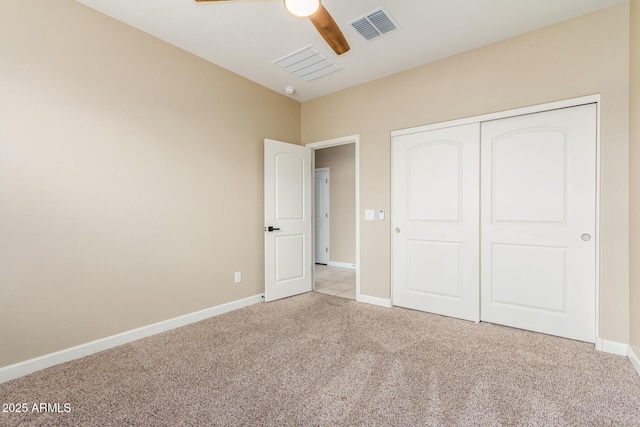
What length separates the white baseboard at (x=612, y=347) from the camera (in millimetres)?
2199

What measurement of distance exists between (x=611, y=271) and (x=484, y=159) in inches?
53.2

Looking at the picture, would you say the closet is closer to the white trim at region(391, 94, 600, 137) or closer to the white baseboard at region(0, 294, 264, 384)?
the white trim at region(391, 94, 600, 137)

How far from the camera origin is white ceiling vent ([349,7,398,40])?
7.75 feet

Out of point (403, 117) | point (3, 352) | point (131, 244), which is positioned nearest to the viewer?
point (3, 352)

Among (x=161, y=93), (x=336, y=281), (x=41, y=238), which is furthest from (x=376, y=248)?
(x=41, y=238)

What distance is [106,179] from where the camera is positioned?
2.38 metres

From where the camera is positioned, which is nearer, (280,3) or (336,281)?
(280,3)

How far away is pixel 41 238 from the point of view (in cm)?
207

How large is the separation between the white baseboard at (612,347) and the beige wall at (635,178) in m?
0.09

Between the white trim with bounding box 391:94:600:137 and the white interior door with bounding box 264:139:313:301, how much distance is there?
1.40m

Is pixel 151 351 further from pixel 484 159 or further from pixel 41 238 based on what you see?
pixel 484 159

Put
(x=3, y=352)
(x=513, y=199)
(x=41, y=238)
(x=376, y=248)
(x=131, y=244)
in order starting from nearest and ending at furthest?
1. (x=3, y=352)
2. (x=41, y=238)
3. (x=131, y=244)
4. (x=513, y=199)
5. (x=376, y=248)

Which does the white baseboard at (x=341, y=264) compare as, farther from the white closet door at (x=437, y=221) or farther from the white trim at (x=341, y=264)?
the white closet door at (x=437, y=221)

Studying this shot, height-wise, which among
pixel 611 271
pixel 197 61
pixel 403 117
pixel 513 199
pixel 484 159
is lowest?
pixel 611 271
